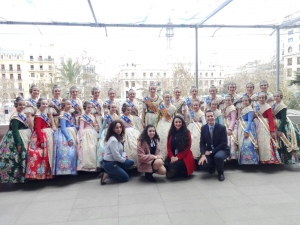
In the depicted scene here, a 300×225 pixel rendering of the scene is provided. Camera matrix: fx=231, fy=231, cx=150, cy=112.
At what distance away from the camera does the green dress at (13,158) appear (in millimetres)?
3078

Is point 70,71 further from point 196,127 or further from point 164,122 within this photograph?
point 196,127

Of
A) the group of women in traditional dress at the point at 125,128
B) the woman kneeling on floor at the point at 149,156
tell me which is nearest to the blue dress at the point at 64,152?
the group of women in traditional dress at the point at 125,128

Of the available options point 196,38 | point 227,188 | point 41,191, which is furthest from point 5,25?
point 227,188

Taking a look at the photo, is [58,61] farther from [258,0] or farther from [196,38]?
[258,0]

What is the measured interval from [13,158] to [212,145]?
278 cm

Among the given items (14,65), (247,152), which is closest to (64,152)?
(247,152)

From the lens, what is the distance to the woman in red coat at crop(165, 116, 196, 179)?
10.7 feet

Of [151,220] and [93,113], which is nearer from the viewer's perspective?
[151,220]

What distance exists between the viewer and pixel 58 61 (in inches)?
460

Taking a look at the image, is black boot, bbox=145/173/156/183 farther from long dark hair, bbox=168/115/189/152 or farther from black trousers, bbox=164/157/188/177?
long dark hair, bbox=168/115/189/152

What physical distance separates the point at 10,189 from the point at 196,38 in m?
4.01

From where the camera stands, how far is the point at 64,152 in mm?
3250

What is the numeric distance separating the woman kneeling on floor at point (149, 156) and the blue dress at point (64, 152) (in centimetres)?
95

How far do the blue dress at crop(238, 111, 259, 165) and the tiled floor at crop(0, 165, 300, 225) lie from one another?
0.18 m
